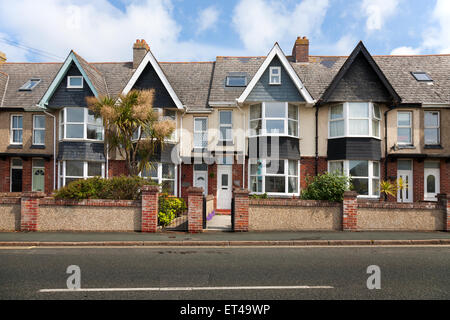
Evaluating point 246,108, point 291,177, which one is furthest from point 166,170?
point 291,177

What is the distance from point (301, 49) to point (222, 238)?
49.3ft

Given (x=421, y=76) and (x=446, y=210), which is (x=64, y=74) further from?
(x=421, y=76)

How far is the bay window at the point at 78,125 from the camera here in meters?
16.6

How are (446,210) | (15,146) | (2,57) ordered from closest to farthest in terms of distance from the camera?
(446,210)
(15,146)
(2,57)

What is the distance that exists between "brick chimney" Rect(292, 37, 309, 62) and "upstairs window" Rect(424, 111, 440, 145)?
7.86 metres

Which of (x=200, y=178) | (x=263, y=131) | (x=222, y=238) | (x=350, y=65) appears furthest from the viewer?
(x=200, y=178)

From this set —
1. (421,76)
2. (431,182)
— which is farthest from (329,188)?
(421,76)

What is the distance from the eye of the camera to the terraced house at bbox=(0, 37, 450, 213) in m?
15.9

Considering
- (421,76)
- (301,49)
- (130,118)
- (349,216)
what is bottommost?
(349,216)

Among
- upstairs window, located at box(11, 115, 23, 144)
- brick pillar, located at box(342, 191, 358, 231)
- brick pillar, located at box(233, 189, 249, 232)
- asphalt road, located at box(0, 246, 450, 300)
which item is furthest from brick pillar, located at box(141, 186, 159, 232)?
upstairs window, located at box(11, 115, 23, 144)

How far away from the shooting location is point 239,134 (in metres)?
17.0

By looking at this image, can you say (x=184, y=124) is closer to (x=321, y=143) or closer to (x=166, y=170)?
(x=166, y=170)

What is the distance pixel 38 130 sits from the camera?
57.6 feet
